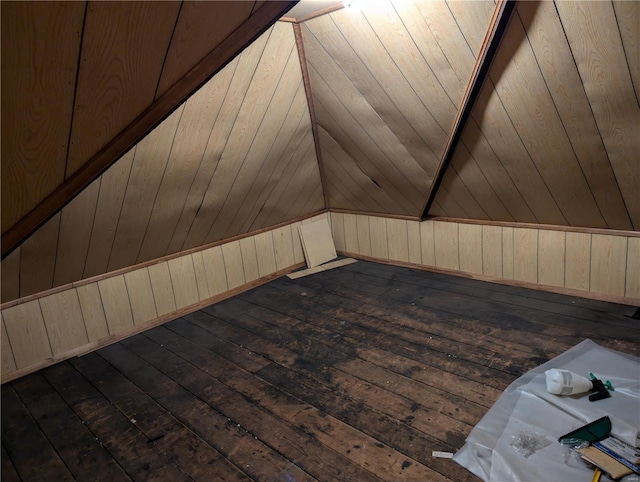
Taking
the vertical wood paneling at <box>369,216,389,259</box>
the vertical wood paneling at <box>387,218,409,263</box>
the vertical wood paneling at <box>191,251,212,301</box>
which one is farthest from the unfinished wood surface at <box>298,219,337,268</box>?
the vertical wood paneling at <box>191,251,212,301</box>

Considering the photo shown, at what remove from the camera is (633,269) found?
10.7 feet

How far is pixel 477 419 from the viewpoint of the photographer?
2291 millimetres

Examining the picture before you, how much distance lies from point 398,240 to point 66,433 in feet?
10.9

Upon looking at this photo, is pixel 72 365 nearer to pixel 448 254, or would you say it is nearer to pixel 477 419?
pixel 477 419

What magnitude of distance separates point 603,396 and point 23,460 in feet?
9.67

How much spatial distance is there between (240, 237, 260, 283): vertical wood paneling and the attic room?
0.04 metres

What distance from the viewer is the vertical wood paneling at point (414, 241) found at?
4.55 meters

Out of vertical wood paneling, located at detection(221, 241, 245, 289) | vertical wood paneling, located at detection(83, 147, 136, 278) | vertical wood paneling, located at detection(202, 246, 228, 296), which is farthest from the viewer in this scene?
vertical wood paneling, located at detection(221, 241, 245, 289)

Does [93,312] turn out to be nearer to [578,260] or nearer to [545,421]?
[545,421]

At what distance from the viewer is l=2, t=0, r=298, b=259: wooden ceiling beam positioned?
169 centimetres

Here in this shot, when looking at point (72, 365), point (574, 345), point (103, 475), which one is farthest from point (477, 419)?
point (72, 365)

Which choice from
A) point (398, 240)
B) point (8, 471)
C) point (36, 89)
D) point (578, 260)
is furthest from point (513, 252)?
point (8, 471)

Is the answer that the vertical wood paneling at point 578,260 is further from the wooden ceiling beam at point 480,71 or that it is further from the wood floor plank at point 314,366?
the wood floor plank at point 314,366

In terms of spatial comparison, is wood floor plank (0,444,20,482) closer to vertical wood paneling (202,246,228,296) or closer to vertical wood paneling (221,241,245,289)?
vertical wood paneling (202,246,228,296)
